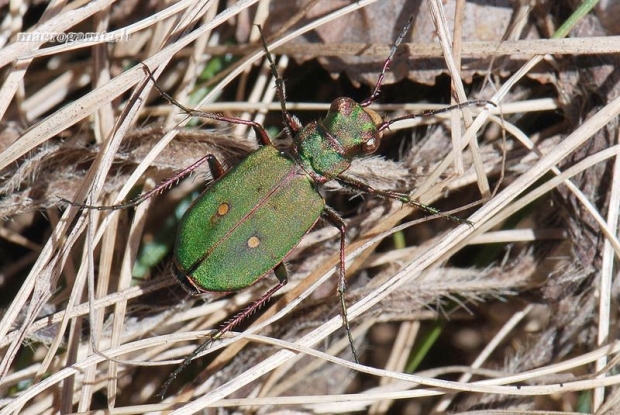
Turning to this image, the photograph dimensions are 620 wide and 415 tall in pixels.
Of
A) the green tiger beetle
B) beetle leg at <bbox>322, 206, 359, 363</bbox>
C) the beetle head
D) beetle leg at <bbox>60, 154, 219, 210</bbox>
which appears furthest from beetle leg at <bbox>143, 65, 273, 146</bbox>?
beetle leg at <bbox>322, 206, 359, 363</bbox>

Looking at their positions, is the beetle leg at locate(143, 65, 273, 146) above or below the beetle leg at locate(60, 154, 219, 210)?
above

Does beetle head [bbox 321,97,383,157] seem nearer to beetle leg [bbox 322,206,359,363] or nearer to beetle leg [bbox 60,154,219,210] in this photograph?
beetle leg [bbox 322,206,359,363]

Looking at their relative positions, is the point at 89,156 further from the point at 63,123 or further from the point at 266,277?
the point at 266,277

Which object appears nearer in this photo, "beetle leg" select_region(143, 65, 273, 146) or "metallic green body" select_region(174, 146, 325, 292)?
"metallic green body" select_region(174, 146, 325, 292)

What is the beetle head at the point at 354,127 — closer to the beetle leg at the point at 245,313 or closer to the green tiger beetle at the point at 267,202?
the green tiger beetle at the point at 267,202

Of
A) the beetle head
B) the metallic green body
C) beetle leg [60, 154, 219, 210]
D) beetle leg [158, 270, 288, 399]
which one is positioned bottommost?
beetle leg [158, 270, 288, 399]

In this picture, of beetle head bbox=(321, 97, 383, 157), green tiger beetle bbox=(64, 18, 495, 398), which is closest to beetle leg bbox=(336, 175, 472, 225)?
green tiger beetle bbox=(64, 18, 495, 398)
